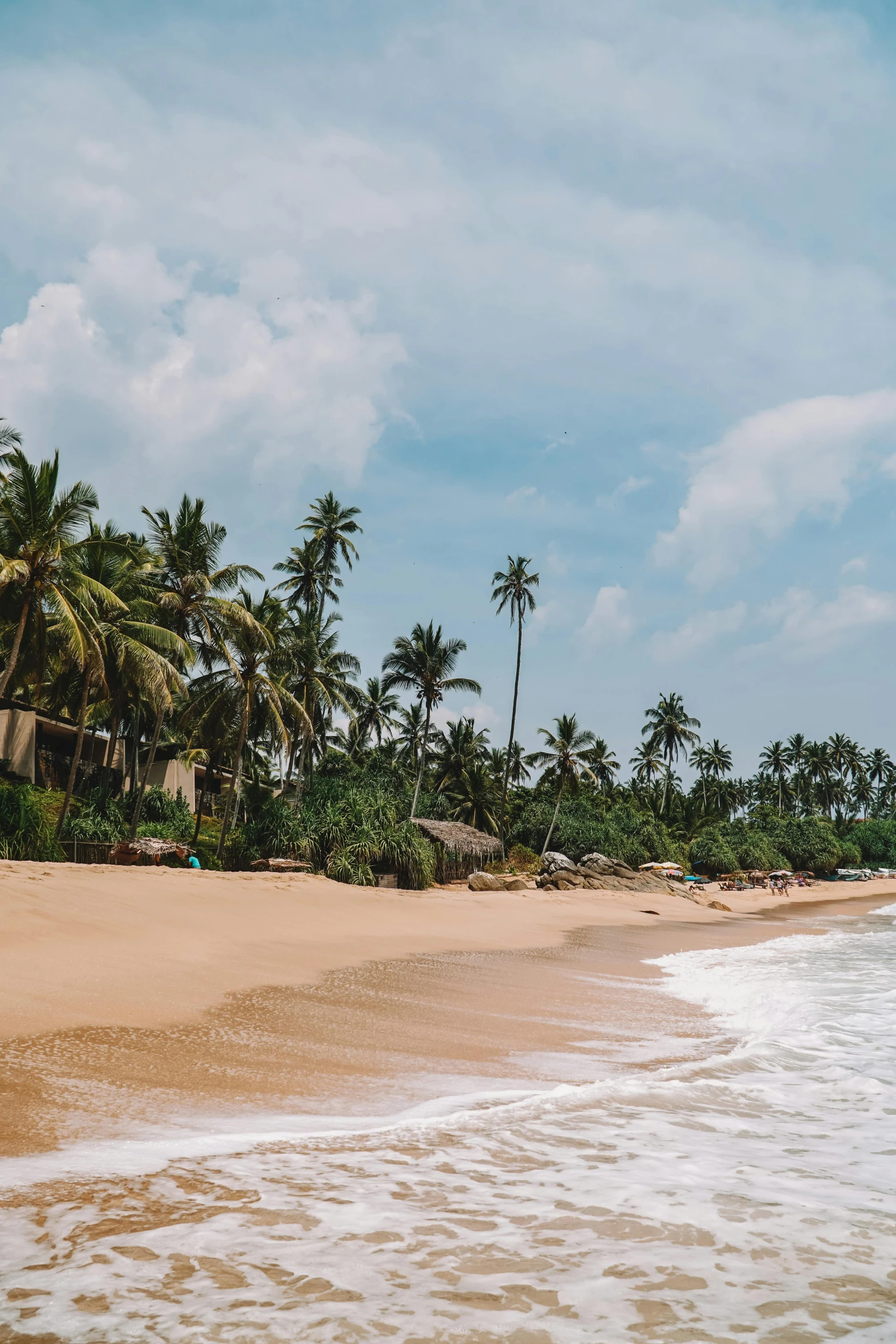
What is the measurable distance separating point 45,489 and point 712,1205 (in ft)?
62.3

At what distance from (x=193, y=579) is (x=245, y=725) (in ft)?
16.5

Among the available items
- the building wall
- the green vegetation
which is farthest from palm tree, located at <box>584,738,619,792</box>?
the building wall

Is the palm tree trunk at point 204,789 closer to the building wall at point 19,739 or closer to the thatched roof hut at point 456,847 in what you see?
the building wall at point 19,739

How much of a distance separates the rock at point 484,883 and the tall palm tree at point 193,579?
1243 cm

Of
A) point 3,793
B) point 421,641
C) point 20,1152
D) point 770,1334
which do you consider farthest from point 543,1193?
point 421,641

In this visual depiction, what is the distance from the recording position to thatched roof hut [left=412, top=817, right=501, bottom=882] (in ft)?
106

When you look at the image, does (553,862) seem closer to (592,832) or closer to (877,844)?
(592,832)

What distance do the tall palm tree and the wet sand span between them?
11.4 meters

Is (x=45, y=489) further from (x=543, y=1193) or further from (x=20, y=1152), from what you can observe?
(x=543, y=1193)

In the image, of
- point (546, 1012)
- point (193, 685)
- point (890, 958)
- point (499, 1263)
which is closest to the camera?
point (499, 1263)

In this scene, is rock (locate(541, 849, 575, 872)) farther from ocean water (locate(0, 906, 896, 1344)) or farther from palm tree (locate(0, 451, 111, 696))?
ocean water (locate(0, 906, 896, 1344))

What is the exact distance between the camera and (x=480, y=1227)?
2926mm

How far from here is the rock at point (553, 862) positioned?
118 feet

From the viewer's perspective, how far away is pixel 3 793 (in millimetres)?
18094
